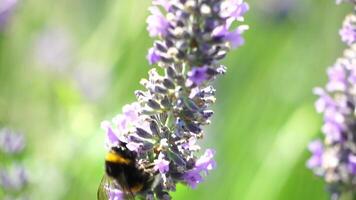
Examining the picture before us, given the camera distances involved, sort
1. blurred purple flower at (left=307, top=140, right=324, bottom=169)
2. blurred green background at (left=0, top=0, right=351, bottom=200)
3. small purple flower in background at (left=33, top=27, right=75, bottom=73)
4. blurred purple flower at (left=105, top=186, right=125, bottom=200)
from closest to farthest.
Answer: blurred purple flower at (left=105, top=186, right=125, bottom=200)
blurred purple flower at (left=307, top=140, right=324, bottom=169)
blurred green background at (left=0, top=0, right=351, bottom=200)
small purple flower in background at (left=33, top=27, right=75, bottom=73)

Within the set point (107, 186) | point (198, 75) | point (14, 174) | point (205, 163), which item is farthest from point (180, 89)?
point (14, 174)

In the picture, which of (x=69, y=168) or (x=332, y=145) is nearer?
(x=332, y=145)

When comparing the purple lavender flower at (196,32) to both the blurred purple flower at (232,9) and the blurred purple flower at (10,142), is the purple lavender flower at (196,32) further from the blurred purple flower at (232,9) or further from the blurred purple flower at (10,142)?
the blurred purple flower at (10,142)

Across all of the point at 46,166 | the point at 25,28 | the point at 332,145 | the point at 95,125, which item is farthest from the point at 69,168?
the point at 332,145

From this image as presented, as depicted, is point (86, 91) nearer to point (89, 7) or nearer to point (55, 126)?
point (55, 126)

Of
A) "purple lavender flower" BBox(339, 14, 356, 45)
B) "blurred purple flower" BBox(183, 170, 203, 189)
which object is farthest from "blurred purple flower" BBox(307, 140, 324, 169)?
"blurred purple flower" BBox(183, 170, 203, 189)

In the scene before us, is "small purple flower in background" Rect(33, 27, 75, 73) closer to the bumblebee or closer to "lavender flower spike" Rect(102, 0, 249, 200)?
the bumblebee

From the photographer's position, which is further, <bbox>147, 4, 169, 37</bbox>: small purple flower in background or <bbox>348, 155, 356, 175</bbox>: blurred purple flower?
<bbox>348, 155, 356, 175</bbox>: blurred purple flower
